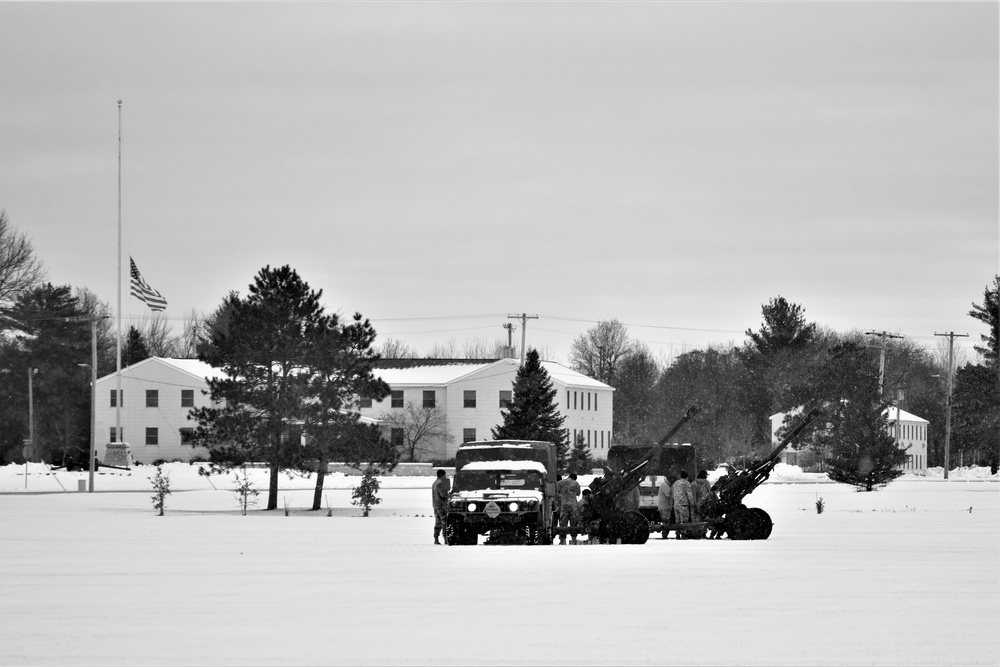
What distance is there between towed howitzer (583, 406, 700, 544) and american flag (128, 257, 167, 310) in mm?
44716

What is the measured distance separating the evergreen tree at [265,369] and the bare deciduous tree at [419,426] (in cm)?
4428

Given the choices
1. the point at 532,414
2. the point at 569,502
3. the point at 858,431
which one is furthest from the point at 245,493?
the point at 858,431

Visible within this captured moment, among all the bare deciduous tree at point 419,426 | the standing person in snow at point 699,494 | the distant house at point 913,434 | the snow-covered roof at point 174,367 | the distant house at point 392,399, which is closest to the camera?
the standing person in snow at point 699,494

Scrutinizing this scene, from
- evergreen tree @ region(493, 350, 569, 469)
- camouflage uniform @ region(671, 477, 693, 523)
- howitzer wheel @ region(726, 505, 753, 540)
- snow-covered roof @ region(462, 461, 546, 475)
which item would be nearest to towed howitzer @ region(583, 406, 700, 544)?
camouflage uniform @ region(671, 477, 693, 523)

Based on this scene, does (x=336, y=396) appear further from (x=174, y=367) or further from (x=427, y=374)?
(x=427, y=374)

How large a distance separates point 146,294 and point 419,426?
27.0 m

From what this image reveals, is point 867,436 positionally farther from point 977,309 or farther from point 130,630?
point 130,630

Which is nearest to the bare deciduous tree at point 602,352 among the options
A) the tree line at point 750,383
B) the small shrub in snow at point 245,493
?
the tree line at point 750,383

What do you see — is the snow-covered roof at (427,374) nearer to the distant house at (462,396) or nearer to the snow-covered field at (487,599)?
the distant house at (462,396)

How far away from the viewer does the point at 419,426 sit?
316 ft

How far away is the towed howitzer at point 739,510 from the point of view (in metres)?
30.3

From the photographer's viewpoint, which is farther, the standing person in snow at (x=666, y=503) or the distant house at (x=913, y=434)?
the distant house at (x=913, y=434)

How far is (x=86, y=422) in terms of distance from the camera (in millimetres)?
97500

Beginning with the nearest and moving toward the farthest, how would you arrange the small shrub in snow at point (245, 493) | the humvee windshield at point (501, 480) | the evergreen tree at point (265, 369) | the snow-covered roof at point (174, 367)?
1. the humvee windshield at point (501, 480)
2. the small shrub in snow at point (245, 493)
3. the evergreen tree at point (265, 369)
4. the snow-covered roof at point (174, 367)
